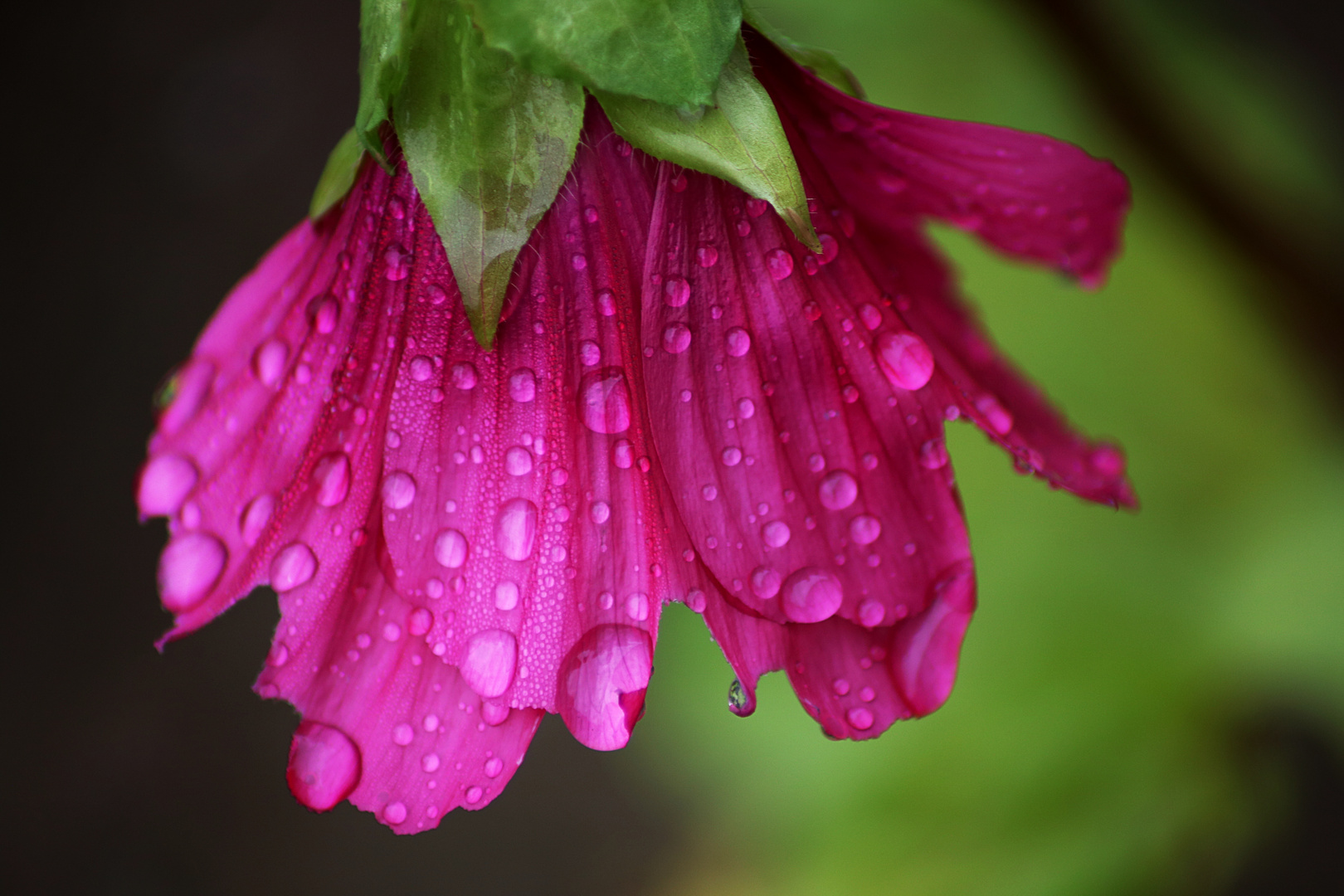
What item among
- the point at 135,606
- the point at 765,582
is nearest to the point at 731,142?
the point at 765,582

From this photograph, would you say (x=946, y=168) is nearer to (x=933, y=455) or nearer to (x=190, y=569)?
(x=933, y=455)

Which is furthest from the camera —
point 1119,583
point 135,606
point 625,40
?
point 135,606

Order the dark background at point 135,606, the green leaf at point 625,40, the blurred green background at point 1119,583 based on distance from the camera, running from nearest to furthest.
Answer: the green leaf at point 625,40 < the blurred green background at point 1119,583 < the dark background at point 135,606

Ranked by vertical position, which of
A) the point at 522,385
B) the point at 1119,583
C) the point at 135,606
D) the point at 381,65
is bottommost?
the point at 135,606

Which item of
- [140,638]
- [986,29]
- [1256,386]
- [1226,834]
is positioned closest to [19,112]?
[140,638]

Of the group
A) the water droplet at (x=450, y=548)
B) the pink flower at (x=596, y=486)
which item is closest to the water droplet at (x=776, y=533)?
the pink flower at (x=596, y=486)

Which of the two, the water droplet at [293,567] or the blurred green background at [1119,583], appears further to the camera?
the blurred green background at [1119,583]

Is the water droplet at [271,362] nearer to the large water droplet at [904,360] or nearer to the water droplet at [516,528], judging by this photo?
the water droplet at [516,528]
